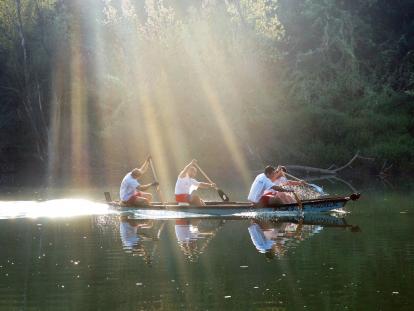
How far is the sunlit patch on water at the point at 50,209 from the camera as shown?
77.8ft

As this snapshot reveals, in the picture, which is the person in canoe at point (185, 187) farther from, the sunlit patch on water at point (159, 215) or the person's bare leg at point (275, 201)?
the person's bare leg at point (275, 201)

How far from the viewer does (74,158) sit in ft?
147

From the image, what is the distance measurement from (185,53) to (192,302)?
3253cm

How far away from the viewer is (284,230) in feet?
63.1

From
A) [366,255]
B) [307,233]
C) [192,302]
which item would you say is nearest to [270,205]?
[307,233]

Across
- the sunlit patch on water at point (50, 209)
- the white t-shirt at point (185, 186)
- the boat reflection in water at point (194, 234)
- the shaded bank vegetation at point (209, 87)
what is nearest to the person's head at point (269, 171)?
the boat reflection in water at point (194, 234)

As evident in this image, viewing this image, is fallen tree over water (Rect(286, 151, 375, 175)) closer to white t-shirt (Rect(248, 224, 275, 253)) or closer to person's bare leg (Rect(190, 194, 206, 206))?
person's bare leg (Rect(190, 194, 206, 206))

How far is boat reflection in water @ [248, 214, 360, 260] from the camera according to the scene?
16.0 m

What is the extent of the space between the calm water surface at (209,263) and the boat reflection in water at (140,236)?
0.08 feet

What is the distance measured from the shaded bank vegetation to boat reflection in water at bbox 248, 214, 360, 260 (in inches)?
737

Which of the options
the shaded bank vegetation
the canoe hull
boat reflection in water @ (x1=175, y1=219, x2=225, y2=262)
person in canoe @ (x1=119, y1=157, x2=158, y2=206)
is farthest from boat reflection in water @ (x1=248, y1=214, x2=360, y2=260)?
the shaded bank vegetation

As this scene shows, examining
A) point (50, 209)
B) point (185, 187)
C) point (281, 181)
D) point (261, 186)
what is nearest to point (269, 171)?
point (261, 186)

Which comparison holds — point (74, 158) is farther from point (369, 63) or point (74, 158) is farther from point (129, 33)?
point (369, 63)

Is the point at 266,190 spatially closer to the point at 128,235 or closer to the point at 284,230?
the point at 284,230
